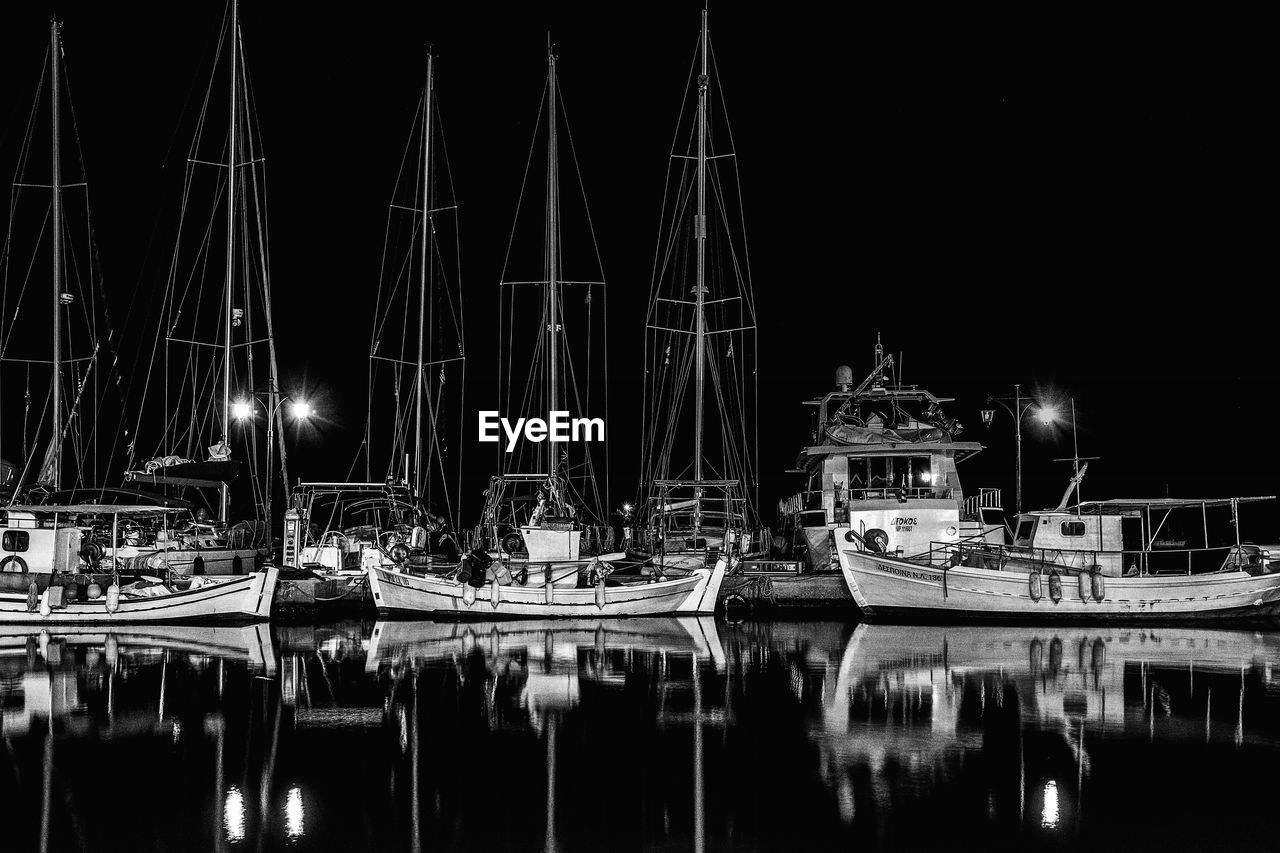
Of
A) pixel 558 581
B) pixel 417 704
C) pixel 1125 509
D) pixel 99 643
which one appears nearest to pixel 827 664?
pixel 417 704

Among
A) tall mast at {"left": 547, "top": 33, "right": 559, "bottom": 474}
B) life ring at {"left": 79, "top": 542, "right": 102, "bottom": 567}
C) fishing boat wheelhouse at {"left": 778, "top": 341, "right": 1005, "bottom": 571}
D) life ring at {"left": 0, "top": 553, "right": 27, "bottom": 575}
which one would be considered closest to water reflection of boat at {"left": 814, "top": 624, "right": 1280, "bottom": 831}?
fishing boat wheelhouse at {"left": 778, "top": 341, "right": 1005, "bottom": 571}

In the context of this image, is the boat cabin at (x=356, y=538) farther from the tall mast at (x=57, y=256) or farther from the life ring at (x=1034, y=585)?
the life ring at (x=1034, y=585)

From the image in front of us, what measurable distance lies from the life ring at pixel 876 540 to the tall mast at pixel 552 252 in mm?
10418

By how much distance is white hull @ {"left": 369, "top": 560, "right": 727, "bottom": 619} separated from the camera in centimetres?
3456

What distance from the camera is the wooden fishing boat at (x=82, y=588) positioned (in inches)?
Result: 1241

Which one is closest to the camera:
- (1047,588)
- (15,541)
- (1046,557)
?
(15,541)

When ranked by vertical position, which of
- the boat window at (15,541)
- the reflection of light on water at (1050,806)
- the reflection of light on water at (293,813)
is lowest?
the reflection of light on water at (1050,806)

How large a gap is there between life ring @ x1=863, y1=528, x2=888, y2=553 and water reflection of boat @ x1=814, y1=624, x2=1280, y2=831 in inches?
307

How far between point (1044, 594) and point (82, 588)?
27063 millimetres

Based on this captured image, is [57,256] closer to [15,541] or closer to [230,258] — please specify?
[230,258]

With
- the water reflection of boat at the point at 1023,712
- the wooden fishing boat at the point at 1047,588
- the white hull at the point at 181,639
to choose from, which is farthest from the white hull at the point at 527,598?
the water reflection of boat at the point at 1023,712

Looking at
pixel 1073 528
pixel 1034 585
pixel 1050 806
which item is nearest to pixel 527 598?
pixel 1034 585

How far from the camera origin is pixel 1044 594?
3494 cm

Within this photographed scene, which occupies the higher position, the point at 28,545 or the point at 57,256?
the point at 57,256
